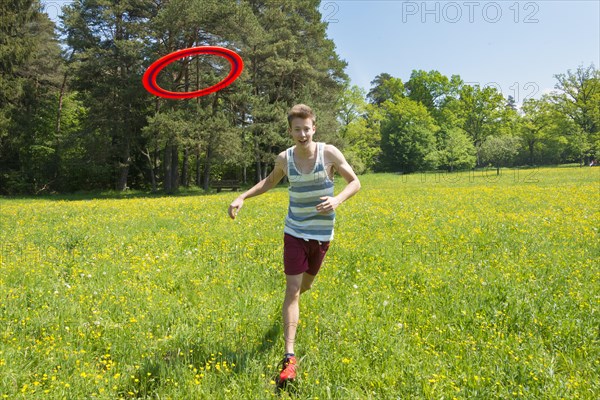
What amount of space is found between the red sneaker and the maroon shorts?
753 millimetres

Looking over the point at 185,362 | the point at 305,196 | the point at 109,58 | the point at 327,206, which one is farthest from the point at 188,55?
the point at 109,58

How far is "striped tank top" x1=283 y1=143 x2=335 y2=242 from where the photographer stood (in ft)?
12.7

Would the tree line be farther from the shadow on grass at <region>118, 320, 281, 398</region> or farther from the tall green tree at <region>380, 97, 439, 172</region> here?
the shadow on grass at <region>118, 320, 281, 398</region>

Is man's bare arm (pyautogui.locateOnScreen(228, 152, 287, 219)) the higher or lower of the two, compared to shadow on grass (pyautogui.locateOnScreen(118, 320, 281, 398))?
higher

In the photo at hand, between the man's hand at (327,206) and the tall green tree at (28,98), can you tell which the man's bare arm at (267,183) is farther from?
the tall green tree at (28,98)

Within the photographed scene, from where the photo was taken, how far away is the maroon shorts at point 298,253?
383cm

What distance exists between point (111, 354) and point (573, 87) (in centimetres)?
8122

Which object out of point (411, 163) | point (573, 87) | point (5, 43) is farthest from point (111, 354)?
point (573, 87)

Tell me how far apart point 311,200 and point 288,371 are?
1.50 m

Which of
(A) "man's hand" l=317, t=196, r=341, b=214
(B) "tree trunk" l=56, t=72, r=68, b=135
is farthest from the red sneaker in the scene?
(B) "tree trunk" l=56, t=72, r=68, b=135

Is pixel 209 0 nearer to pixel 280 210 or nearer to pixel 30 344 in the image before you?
pixel 280 210

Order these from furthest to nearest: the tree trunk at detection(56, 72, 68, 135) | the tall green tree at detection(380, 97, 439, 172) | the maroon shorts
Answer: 1. the tall green tree at detection(380, 97, 439, 172)
2. the tree trunk at detection(56, 72, 68, 135)
3. the maroon shorts

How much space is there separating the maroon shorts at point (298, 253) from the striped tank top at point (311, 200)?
0.22 ft

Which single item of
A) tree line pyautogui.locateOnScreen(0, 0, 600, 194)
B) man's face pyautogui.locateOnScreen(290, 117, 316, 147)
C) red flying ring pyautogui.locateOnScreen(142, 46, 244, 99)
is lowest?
man's face pyautogui.locateOnScreen(290, 117, 316, 147)
